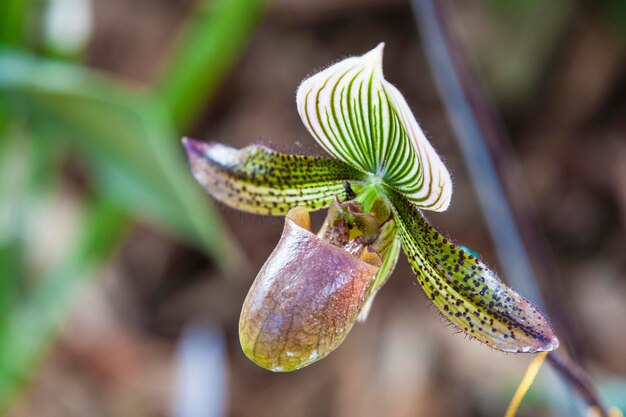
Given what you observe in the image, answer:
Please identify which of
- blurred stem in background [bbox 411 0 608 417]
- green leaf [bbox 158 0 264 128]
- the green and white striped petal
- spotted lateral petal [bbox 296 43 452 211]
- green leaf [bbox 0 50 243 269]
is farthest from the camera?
green leaf [bbox 158 0 264 128]

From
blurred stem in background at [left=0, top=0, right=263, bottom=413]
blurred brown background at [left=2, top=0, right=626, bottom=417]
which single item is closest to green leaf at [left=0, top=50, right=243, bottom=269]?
blurred stem in background at [left=0, top=0, right=263, bottom=413]

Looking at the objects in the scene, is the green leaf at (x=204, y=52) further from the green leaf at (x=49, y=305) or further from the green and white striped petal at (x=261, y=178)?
the green and white striped petal at (x=261, y=178)

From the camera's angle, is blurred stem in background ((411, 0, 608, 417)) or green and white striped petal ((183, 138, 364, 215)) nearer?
green and white striped petal ((183, 138, 364, 215))

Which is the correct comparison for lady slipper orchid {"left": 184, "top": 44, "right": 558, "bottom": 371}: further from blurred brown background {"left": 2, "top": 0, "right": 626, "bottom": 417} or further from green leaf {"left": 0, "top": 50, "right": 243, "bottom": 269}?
blurred brown background {"left": 2, "top": 0, "right": 626, "bottom": 417}

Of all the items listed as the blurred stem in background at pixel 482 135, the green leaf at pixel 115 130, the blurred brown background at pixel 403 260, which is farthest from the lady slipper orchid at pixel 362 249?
the blurred brown background at pixel 403 260

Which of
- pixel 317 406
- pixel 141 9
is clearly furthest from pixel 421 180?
pixel 141 9

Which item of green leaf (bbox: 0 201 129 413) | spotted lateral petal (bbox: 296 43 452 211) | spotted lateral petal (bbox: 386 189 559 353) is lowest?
spotted lateral petal (bbox: 386 189 559 353)
